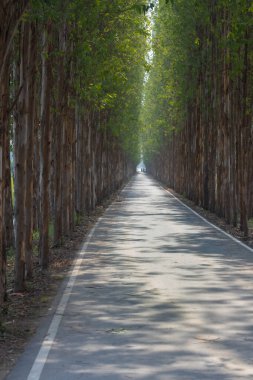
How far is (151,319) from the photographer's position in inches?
459

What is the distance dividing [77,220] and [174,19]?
1749 cm

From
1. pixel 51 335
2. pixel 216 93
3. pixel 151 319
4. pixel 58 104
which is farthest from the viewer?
pixel 216 93

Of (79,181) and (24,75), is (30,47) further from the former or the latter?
(79,181)

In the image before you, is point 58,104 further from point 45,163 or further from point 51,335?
point 51,335

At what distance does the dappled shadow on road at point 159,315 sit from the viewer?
8.73 metres

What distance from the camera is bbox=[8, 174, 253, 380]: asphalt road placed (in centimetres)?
866

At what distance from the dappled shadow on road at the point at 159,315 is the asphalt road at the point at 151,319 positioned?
0.03ft

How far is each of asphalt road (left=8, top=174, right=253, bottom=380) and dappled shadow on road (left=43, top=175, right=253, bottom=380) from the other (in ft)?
0.03

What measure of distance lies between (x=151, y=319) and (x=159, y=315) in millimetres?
336

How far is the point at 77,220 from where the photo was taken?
32.2 metres

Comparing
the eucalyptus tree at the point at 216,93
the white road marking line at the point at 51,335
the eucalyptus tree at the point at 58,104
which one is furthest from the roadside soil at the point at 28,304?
the eucalyptus tree at the point at 216,93

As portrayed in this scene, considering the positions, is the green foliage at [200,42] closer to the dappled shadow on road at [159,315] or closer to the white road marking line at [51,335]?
the dappled shadow on road at [159,315]

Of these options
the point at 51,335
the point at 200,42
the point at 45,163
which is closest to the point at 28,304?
the point at 51,335

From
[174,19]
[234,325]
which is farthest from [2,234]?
[174,19]
